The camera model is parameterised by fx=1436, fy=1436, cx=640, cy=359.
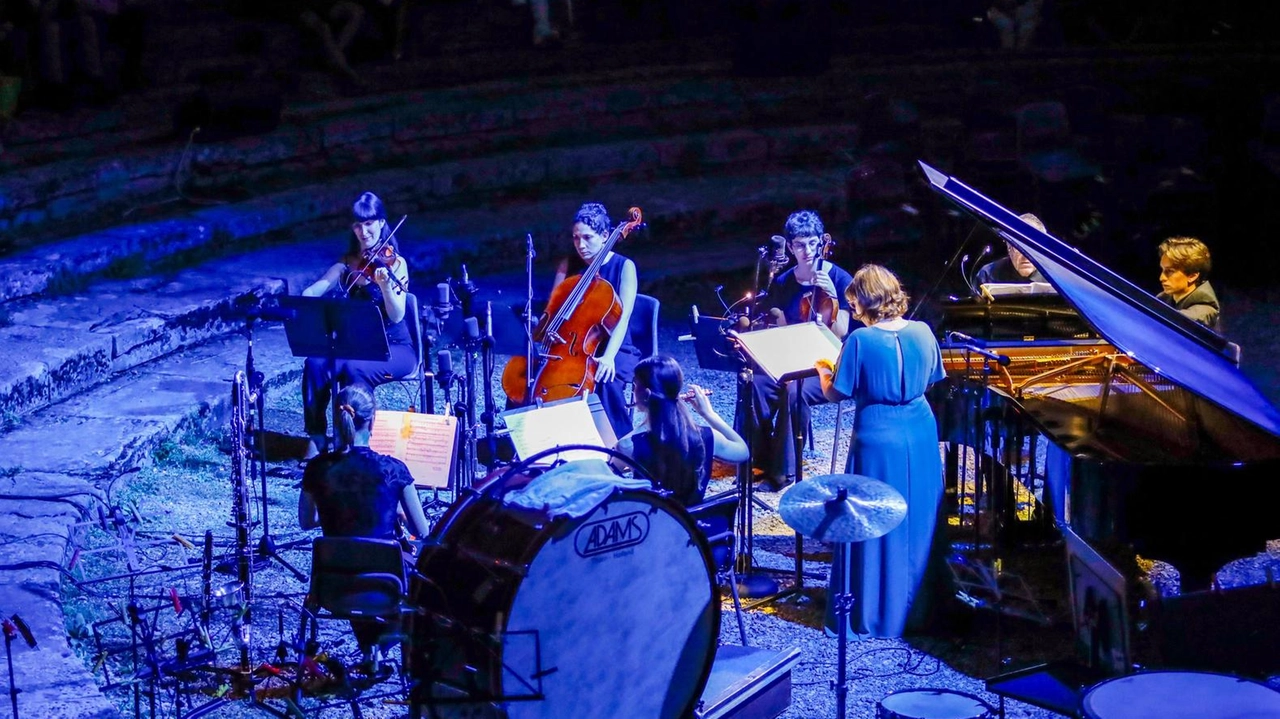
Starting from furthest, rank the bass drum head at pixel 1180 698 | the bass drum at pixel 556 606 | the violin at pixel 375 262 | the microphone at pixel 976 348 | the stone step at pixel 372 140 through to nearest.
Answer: the stone step at pixel 372 140 → the violin at pixel 375 262 → the microphone at pixel 976 348 → the bass drum at pixel 556 606 → the bass drum head at pixel 1180 698

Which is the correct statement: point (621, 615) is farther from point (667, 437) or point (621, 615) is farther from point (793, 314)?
point (793, 314)

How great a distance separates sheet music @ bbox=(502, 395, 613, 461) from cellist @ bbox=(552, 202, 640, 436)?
0.85 meters

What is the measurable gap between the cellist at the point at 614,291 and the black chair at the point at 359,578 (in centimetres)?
245

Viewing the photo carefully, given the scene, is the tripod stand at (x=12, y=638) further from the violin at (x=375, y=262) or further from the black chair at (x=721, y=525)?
the violin at (x=375, y=262)

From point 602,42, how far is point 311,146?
14.1ft

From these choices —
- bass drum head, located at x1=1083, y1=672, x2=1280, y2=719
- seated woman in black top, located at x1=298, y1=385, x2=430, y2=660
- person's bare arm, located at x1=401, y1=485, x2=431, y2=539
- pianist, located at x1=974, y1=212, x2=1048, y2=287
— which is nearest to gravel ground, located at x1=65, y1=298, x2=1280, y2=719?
seated woman in black top, located at x1=298, y1=385, x2=430, y2=660

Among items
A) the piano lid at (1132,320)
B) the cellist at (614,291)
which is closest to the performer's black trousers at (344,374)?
the cellist at (614,291)

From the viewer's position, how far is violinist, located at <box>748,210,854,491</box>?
7.88 meters

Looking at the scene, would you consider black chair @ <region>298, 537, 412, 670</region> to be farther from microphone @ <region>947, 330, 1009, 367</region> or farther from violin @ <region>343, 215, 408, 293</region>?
violin @ <region>343, 215, 408, 293</region>

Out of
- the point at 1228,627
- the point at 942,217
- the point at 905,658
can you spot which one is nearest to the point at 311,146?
the point at 942,217

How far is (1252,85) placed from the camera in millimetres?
14688

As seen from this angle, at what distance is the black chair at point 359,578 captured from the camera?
17.1 ft

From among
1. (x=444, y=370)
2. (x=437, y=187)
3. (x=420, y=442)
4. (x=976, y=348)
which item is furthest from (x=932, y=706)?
(x=437, y=187)

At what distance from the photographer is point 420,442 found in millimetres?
6738
